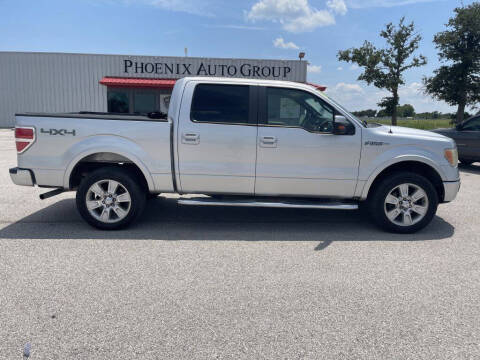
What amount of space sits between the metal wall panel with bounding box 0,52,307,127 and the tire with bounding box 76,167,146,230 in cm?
2215

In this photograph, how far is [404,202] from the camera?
5.10 m

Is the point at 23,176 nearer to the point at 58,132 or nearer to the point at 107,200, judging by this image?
the point at 58,132

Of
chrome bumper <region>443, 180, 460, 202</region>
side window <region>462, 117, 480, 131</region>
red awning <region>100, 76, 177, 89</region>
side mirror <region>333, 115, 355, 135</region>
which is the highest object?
red awning <region>100, 76, 177, 89</region>

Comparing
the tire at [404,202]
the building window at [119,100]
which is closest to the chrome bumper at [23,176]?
the tire at [404,202]

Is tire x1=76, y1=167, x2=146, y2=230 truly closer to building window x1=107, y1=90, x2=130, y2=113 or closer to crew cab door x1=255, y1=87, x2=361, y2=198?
crew cab door x1=255, y1=87, x2=361, y2=198

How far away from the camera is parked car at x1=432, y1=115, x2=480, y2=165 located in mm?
10672

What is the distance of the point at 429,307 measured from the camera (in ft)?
10.3

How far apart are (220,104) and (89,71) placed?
2424 cm

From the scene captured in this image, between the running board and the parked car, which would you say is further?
the parked car

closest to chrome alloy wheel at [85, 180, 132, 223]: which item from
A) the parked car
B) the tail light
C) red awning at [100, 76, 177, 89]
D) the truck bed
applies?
the truck bed

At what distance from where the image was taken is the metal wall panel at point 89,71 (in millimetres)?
25688

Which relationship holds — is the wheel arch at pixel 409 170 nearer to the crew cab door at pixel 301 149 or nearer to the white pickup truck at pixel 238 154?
the white pickup truck at pixel 238 154

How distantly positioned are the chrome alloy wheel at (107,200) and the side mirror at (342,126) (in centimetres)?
289

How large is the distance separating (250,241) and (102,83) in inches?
885
